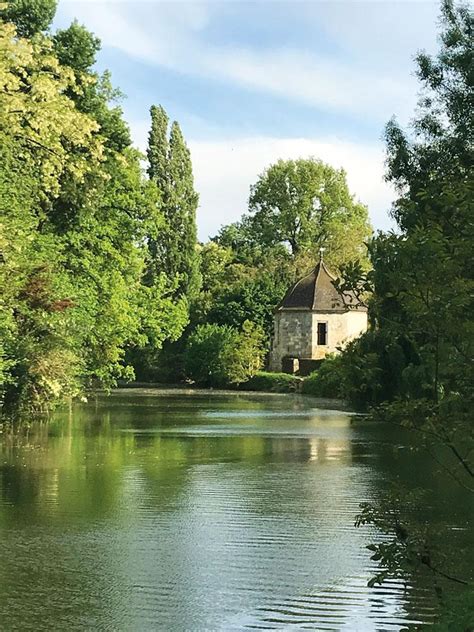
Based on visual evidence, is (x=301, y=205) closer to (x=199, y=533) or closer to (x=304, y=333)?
(x=304, y=333)

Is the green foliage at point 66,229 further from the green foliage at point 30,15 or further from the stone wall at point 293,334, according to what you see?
the stone wall at point 293,334

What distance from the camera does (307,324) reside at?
5656cm

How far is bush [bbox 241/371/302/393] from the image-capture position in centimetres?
5184

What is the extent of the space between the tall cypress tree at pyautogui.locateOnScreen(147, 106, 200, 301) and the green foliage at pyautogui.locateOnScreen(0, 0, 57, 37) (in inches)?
1202

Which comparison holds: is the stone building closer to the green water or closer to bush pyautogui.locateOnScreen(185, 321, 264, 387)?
bush pyautogui.locateOnScreen(185, 321, 264, 387)

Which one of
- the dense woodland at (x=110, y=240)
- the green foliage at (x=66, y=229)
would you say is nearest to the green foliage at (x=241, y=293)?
the dense woodland at (x=110, y=240)

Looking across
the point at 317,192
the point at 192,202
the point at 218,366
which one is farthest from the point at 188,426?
the point at 317,192

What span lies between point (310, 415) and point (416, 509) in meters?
21.6

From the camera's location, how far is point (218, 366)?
54344mm

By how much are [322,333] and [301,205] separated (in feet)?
50.2

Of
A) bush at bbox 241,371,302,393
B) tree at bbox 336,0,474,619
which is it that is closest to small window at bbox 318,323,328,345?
bush at bbox 241,371,302,393

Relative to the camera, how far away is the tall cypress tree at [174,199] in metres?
54.5

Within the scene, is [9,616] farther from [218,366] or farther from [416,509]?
[218,366]

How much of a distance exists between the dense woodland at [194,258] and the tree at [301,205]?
0.14 metres
